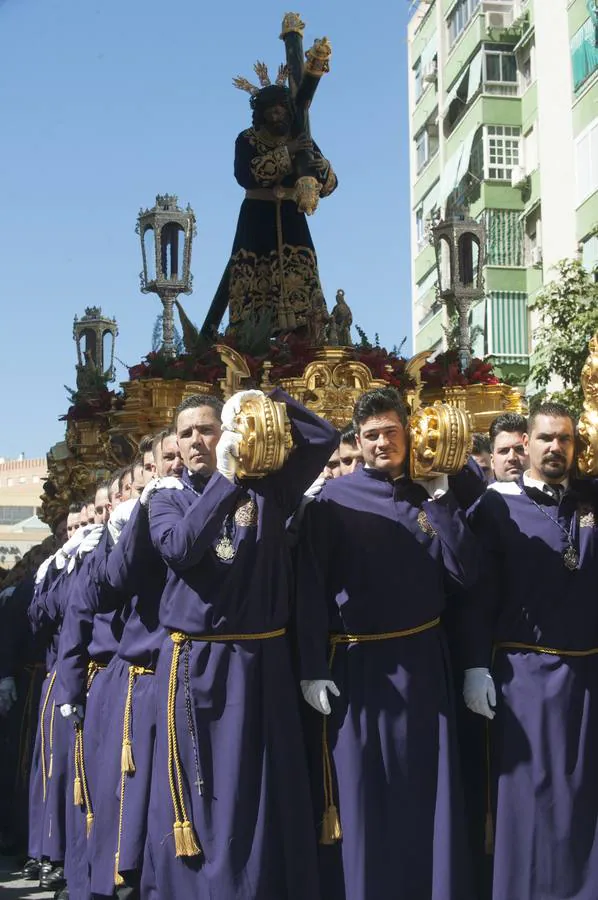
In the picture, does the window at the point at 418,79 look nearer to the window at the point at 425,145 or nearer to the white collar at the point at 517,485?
the window at the point at 425,145

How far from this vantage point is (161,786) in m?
5.04

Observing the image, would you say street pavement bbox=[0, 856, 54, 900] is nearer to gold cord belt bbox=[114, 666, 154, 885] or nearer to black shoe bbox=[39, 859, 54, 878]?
black shoe bbox=[39, 859, 54, 878]

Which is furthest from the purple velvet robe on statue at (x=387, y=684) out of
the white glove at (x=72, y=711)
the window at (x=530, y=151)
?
the window at (x=530, y=151)

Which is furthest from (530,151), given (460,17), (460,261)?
(460,261)

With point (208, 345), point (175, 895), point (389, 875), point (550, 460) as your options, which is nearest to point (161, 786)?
point (175, 895)

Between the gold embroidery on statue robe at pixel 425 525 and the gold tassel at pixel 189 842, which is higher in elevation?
the gold embroidery on statue robe at pixel 425 525

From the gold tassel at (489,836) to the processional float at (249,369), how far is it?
12.0 ft

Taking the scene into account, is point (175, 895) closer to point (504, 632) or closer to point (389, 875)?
point (389, 875)

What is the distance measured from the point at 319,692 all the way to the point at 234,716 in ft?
1.13

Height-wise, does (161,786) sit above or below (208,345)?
below

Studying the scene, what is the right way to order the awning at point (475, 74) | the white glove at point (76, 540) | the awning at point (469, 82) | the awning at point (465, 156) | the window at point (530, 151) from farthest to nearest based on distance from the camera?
the awning at point (465, 156), the awning at point (469, 82), the awning at point (475, 74), the window at point (530, 151), the white glove at point (76, 540)

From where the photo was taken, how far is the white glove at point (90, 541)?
6.95 meters

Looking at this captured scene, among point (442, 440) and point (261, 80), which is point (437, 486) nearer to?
point (442, 440)

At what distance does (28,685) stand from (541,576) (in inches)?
203
